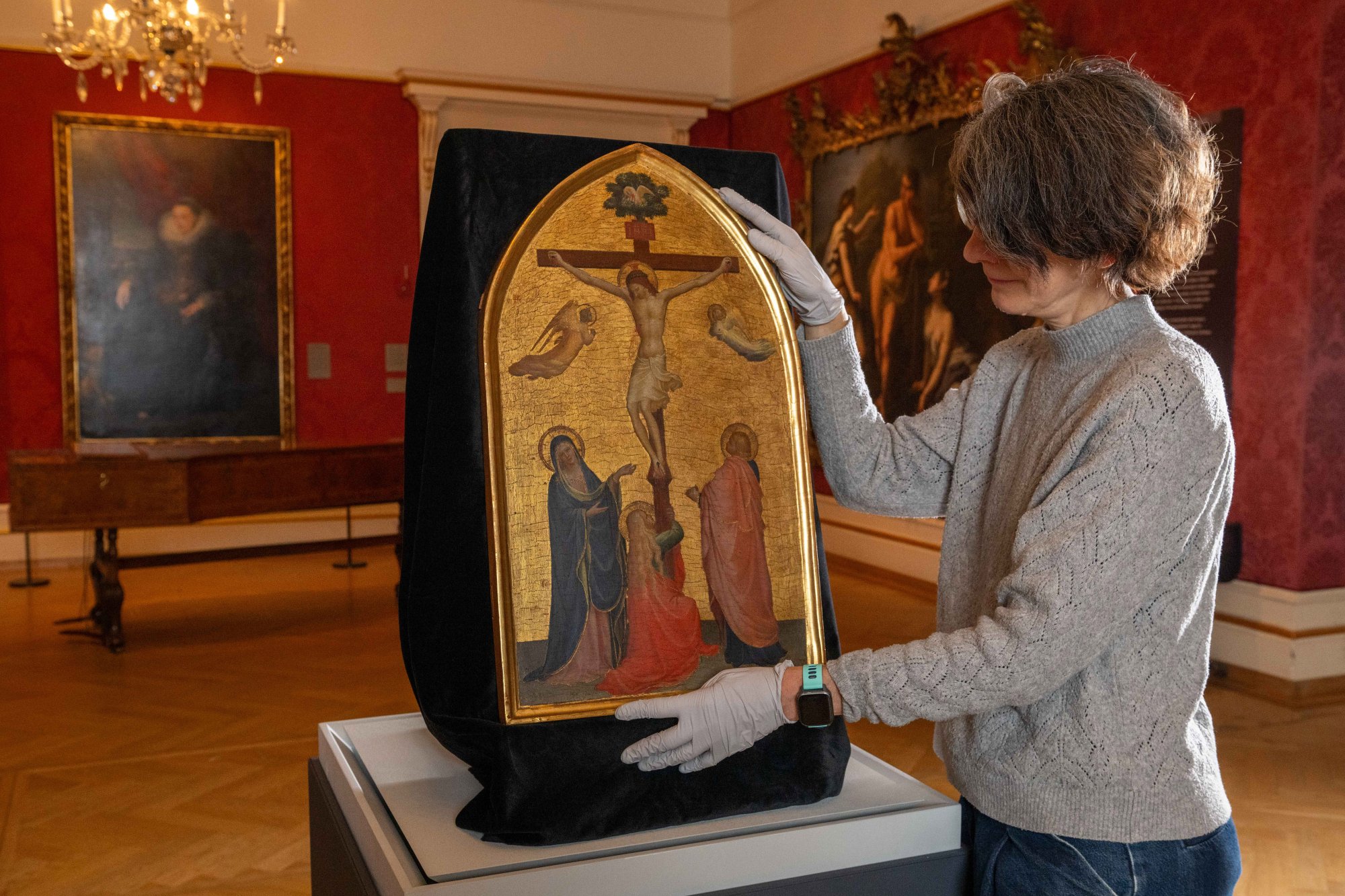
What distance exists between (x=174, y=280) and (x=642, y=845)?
7761 mm

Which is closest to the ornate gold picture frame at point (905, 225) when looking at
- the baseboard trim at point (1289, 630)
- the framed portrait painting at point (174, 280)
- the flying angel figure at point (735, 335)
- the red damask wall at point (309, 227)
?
the baseboard trim at point (1289, 630)

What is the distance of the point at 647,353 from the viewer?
1.58 meters

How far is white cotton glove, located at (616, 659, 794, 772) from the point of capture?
4.66 feet

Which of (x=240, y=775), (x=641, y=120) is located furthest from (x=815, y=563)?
(x=641, y=120)

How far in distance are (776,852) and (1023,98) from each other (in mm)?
961

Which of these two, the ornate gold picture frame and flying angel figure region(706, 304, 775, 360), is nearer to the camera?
flying angel figure region(706, 304, 775, 360)

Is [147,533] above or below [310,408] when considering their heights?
below

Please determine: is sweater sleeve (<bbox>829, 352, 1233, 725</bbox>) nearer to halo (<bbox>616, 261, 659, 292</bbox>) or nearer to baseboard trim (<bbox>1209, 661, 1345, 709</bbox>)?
halo (<bbox>616, 261, 659, 292</bbox>)

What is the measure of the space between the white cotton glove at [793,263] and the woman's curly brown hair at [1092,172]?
1.01 ft

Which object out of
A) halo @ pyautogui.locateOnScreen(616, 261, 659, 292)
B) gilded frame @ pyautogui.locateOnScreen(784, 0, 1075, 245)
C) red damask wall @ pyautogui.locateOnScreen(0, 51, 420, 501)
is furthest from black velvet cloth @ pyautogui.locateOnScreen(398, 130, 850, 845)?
red damask wall @ pyautogui.locateOnScreen(0, 51, 420, 501)

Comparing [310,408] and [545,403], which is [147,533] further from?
[545,403]

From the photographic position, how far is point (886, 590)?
297 inches

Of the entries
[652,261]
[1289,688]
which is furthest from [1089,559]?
[1289,688]

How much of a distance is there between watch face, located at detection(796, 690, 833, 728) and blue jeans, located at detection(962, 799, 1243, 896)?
0.32m
